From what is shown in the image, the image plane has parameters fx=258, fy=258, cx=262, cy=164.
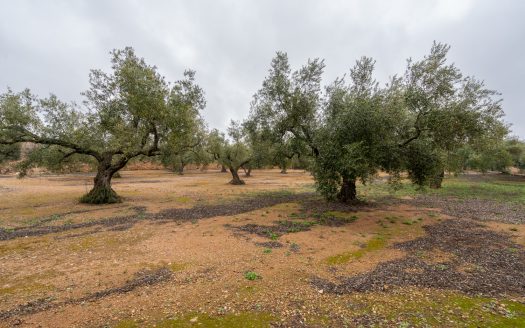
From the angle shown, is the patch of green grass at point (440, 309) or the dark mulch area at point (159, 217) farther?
the dark mulch area at point (159, 217)

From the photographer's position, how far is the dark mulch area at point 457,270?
7363 millimetres

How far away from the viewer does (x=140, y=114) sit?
1753 cm

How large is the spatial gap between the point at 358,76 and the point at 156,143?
51.9 feet

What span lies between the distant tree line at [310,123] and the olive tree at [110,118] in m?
0.07

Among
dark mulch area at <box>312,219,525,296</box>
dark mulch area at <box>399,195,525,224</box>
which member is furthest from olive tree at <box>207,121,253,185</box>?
dark mulch area at <box>312,219,525,296</box>

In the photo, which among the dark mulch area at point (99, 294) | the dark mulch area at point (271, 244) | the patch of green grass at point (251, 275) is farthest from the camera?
the dark mulch area at point (271, 244)

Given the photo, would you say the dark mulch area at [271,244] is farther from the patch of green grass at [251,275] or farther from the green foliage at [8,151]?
the green foliage at [8,151]

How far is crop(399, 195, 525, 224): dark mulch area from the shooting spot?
16391 mm

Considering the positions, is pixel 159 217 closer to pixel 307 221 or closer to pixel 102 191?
pixel 102 191

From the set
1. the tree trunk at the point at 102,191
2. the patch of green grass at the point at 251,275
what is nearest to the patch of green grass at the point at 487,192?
the patch of green grass at the point at 251,275

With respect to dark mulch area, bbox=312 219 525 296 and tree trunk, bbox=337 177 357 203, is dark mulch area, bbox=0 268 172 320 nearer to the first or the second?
dark mulch area, bbox=312 219 525 296

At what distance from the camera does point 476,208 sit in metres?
19.4

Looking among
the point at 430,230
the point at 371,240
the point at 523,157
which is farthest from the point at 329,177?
the point at 523,157

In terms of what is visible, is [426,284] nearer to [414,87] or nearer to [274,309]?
[274,309]
